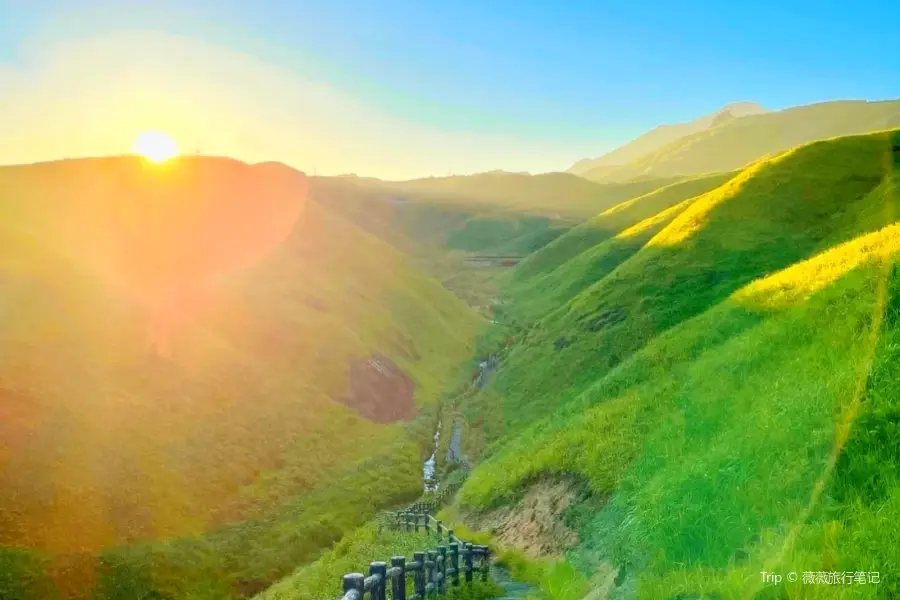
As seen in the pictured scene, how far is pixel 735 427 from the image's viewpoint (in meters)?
16.5

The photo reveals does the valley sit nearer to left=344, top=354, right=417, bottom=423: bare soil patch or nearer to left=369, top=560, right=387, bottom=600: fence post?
left=344, top=354, right=417, bottom=423: bare soil patch

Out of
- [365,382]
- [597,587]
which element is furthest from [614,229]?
[597,587]

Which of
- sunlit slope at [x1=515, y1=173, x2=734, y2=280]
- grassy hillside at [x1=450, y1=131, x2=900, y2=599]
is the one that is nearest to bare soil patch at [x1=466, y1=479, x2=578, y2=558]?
grassy hillside at [x1=450, y1=131, x2=900, y2=599]

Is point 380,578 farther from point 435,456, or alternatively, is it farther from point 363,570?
point 435,456

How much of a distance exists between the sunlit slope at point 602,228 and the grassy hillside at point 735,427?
77471mm

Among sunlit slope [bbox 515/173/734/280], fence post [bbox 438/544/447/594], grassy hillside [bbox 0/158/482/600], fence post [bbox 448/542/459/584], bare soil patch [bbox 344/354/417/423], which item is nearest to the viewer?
fence post [bbox 438/544/447/594]

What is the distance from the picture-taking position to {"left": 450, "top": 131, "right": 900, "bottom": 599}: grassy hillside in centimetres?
1084

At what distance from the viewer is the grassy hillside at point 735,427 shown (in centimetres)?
1084

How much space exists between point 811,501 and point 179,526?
2953cm

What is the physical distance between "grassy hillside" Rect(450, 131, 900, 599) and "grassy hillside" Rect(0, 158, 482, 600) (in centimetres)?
1224

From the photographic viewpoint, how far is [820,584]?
8.98m

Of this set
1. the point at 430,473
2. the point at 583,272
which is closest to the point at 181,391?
the point at 430,473

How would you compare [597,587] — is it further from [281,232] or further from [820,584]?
[281,232]

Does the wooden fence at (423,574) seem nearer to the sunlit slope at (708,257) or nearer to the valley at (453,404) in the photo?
the valley at (453,404)
